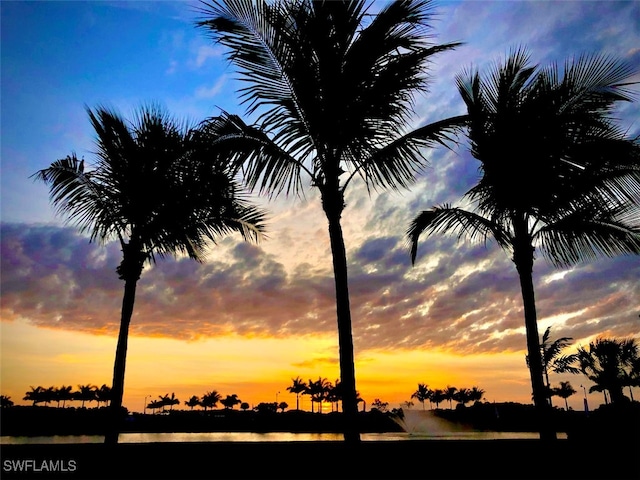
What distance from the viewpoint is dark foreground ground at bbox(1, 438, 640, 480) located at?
20.2 ft

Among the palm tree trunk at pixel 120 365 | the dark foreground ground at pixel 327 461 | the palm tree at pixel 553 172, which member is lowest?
the dark foreground ground at pixel 327 461

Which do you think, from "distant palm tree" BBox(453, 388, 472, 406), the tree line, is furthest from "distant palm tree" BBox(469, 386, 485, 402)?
the tree line

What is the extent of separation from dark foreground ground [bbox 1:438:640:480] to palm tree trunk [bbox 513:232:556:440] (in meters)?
1.32

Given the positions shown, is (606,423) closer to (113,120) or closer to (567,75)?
(567,75)

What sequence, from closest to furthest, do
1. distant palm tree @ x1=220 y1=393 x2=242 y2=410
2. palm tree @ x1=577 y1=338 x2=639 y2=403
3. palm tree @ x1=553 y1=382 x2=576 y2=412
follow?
1. palm tree @ x1=577 y1=338 x2=639 y2=403
2. palm tree @ x1=553 y1=382 x2=576 y2=412
3. distant palm tree @ x1=220 y1=393 x2=242 y2=410

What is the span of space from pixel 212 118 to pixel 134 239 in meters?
4.07

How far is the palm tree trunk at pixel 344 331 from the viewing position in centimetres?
636

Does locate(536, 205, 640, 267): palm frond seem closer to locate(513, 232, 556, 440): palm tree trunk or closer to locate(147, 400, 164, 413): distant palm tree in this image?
locate(513, 232, 556, 440): palm tree trunk

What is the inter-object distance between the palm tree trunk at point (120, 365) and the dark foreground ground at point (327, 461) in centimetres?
180

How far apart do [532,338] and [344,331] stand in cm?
407

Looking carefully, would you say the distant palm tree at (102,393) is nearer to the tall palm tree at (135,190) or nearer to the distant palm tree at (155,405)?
the distant palm tree at (155,405)

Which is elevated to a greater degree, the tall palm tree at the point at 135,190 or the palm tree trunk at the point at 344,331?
the tall palm tree at the point at 135,190

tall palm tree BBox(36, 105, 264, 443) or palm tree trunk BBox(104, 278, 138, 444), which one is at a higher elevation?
tall palm tree BBox(36, 105, 264, 443)

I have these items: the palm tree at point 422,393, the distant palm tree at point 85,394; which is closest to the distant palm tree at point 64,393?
the distant palm tree at point 85,394
